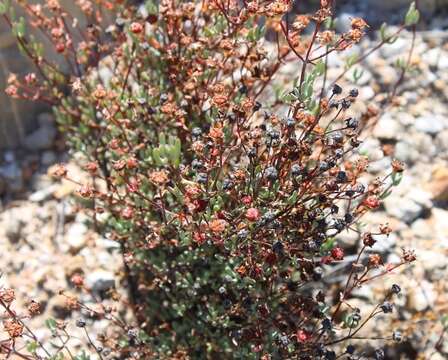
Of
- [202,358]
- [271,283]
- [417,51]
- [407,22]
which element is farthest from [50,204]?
[417,51]

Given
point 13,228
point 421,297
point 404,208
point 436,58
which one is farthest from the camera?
point 436,58

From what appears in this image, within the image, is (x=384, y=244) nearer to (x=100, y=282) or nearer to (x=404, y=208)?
(x=404, y=208)

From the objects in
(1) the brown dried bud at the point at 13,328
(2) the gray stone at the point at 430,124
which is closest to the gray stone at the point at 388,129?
(2) the gray stone at the point at 430,124

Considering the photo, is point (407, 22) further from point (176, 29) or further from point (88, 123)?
point (88, 123)

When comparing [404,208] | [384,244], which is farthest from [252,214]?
[404,208]

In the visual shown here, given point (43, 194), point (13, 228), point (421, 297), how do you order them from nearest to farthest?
1. point (421, 297)
2. point (13, 228)
3. point (43, 194)

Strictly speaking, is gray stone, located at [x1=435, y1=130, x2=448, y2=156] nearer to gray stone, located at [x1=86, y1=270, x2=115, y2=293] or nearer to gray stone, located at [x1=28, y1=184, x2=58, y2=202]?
gray stone, located at [x1=86, y1=270, x2=115, y2=293]

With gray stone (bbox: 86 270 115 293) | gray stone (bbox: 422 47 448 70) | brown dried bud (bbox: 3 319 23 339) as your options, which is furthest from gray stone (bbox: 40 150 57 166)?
gray stone (bbox: 422 47 448 70)

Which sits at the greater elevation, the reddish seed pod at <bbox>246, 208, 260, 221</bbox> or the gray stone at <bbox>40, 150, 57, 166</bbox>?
the gray stone at <bbox>40, 150, 57, 166</bbox>
